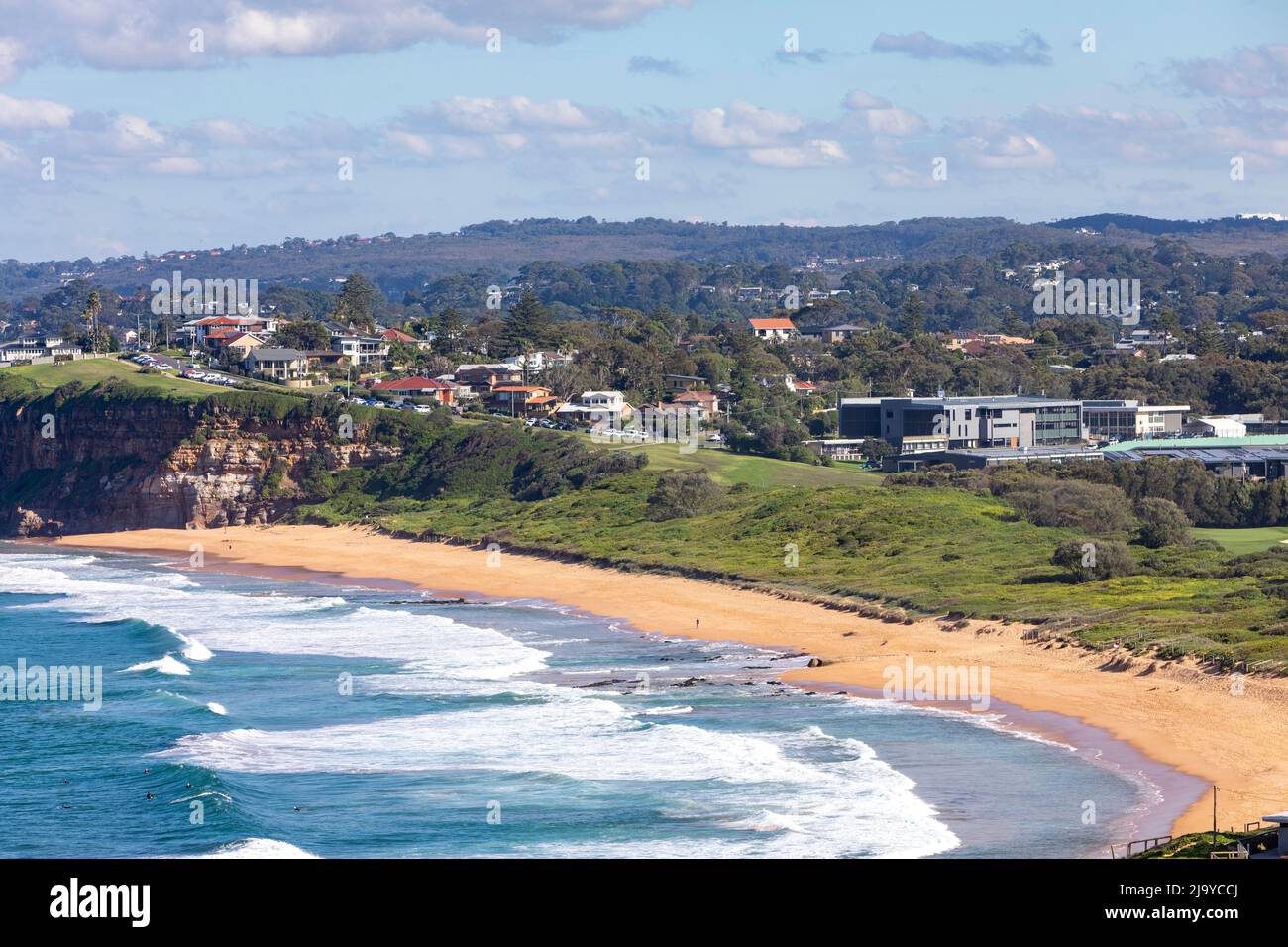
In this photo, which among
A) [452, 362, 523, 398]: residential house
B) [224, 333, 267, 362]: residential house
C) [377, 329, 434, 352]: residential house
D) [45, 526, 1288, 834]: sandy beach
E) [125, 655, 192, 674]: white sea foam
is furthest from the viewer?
[377, 329, 434, 352]: residential house

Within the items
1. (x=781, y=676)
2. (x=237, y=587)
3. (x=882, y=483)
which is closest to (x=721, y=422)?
(x=882, y=483)

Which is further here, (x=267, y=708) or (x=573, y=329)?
(x=573, y=329)

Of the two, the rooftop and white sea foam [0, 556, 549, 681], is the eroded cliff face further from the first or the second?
the rooftop

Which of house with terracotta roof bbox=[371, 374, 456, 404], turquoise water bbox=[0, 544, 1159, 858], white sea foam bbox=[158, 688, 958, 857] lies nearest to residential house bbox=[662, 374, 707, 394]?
house with terracotta roof bbox=[371, 374, 456, 404]

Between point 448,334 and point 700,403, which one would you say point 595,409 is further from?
point 448,334

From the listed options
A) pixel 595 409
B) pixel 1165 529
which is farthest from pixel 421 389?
pixel 1165 529
